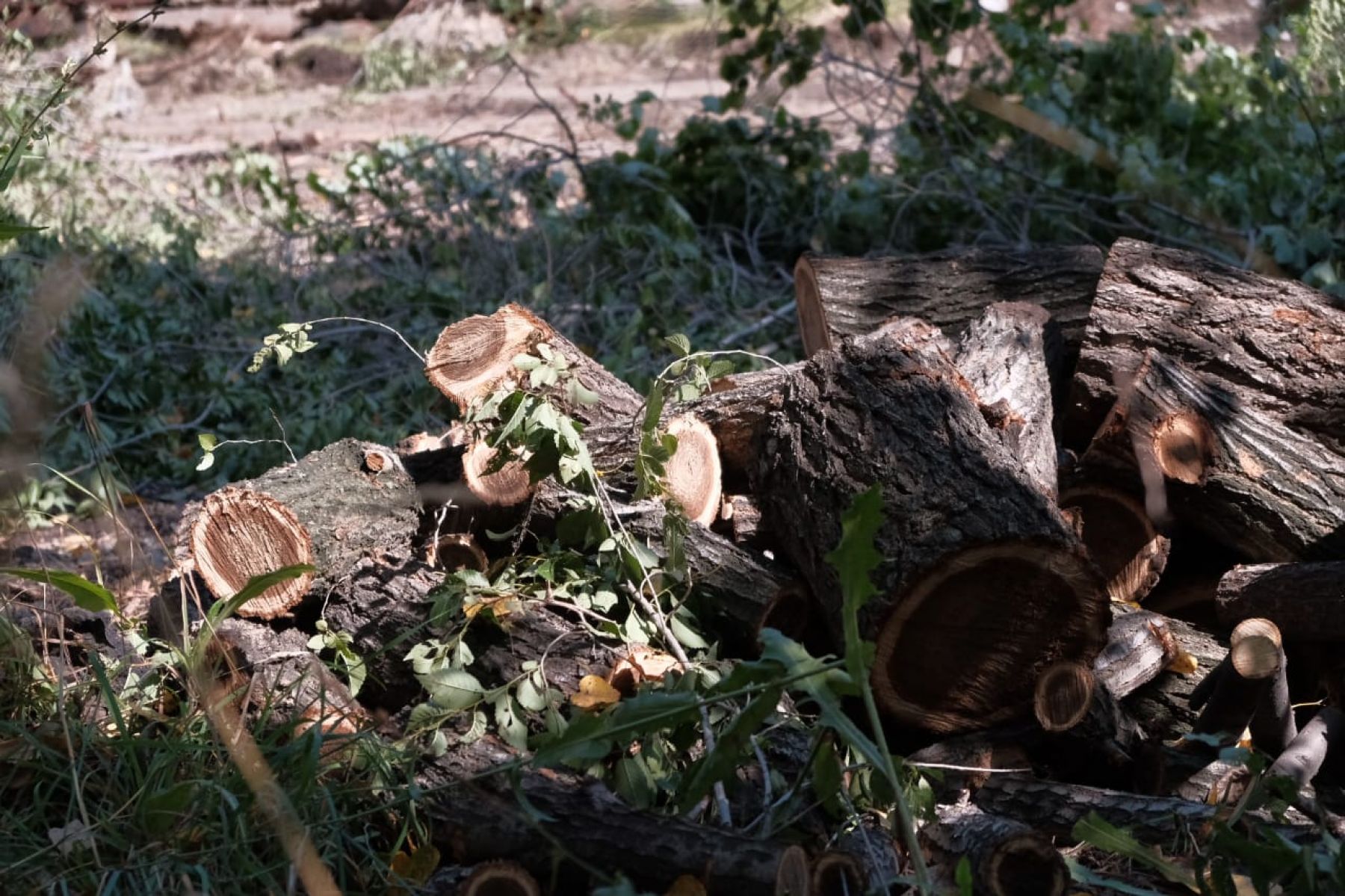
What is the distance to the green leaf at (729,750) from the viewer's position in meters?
2.12

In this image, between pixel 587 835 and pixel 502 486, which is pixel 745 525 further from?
pixel 587 835

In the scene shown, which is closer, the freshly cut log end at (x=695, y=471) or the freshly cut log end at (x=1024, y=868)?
the freshly cut log end at (x=1024, y=868)

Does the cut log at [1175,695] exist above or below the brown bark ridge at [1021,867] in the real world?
below

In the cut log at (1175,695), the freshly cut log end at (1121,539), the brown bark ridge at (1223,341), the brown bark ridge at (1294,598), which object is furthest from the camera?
the brown bark ridge at (1223,341)

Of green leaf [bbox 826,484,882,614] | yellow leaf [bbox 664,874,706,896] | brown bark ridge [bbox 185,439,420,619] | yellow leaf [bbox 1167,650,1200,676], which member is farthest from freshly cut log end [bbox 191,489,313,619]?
yellow leaf [bbox 1167,650,1200,676]

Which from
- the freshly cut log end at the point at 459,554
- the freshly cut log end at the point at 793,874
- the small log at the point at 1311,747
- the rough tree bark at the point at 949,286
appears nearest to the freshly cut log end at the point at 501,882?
the freshly cut log end at the point at 793,874

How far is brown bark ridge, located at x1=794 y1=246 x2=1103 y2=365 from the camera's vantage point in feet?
13.9

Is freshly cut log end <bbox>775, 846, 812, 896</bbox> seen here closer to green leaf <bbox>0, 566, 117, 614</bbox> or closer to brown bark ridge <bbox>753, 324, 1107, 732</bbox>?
brown bark ridge <bbox>753, 324, 1107, 732</bbox>

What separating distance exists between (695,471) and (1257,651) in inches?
55.7

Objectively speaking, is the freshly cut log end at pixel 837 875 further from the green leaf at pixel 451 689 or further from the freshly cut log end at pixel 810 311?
the freshly cut log end at pixel 810 311

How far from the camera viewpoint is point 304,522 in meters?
3.34

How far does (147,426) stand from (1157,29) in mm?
7777

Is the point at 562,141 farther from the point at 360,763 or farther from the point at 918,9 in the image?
the point at 360,763

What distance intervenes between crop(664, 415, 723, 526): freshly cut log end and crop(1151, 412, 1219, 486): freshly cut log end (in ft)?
3.75
